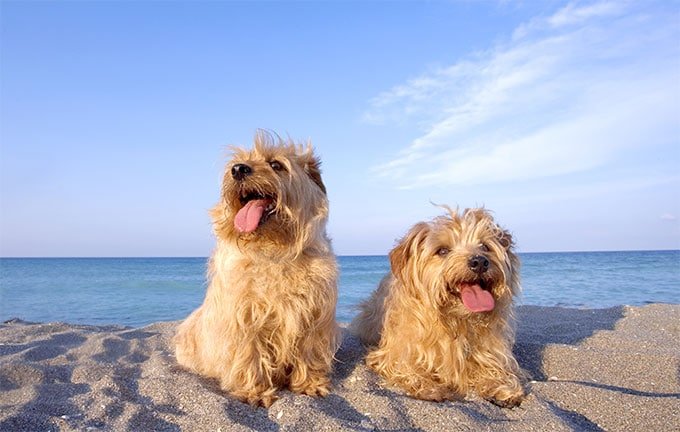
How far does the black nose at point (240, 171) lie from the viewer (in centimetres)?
337

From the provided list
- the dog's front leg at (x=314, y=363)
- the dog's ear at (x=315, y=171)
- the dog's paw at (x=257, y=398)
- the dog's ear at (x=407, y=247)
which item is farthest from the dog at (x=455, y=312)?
the dog's paw at (x=257, y=398)

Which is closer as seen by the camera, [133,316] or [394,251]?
[394,251]

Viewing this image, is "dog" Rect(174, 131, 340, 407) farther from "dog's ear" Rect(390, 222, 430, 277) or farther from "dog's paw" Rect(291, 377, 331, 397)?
"dog's ear" Rect(390, 222, 430, 277)

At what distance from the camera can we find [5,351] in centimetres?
509

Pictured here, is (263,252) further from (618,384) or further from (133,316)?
(133,316)

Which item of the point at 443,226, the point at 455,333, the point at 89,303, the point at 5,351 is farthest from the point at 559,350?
the point at 89,303

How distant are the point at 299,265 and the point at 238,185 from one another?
721mm

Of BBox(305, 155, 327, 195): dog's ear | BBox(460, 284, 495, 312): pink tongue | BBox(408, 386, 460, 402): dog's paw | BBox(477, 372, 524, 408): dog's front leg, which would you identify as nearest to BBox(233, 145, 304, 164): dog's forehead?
BBox(305, 155, 327, 195): dog's ear

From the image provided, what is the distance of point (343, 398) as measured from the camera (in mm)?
3484

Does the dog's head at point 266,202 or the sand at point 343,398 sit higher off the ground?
the dog's head at point 266,202

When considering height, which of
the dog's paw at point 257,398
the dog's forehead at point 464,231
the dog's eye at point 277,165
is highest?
the dog's eye at point 277,165

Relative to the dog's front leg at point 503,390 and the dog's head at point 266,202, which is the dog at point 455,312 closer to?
the dog's front leg at point 503,390

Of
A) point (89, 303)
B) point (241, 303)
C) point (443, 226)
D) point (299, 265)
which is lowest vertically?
point (89, 303)

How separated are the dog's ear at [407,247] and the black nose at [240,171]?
1.38 metres
